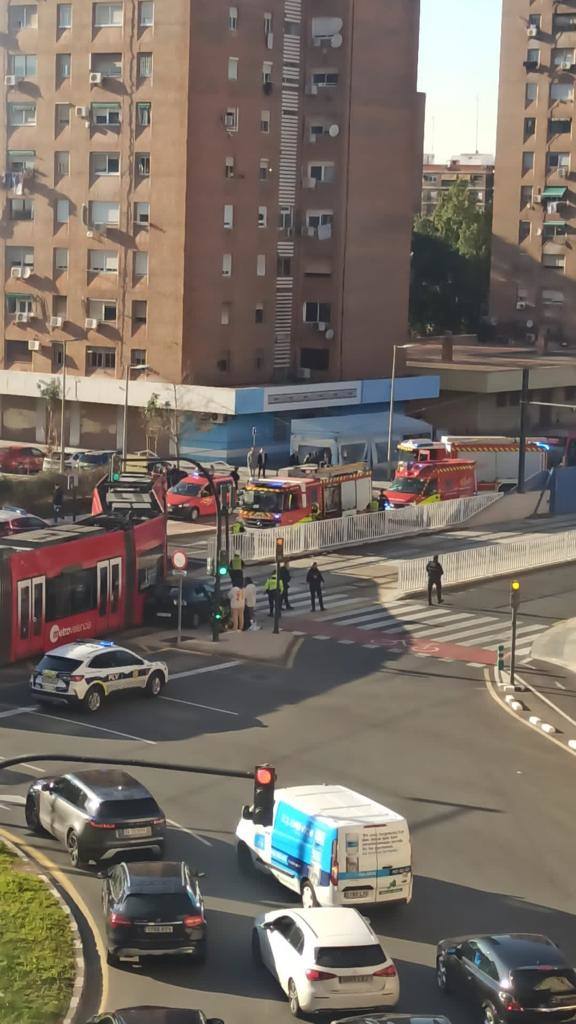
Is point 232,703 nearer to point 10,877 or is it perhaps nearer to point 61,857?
point 61,857

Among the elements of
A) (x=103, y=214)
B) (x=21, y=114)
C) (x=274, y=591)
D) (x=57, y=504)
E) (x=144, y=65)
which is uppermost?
(x=144, y=65)

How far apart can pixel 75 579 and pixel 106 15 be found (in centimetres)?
4697

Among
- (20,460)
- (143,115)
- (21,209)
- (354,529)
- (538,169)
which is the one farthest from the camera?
(538,169)

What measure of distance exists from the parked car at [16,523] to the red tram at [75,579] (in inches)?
422

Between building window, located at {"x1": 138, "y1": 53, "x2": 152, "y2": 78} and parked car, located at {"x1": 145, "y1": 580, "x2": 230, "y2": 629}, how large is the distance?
131 ft

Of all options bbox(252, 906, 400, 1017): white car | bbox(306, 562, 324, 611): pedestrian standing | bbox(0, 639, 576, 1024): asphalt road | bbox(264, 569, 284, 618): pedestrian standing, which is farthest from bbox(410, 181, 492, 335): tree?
bbox(252, 906, 400, 1017): white car

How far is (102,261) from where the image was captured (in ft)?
262

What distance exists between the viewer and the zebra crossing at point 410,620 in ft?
144

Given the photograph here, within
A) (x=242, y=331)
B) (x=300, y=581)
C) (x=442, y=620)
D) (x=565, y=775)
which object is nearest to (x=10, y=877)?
(x=565, y=775)

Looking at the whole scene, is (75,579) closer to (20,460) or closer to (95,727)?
(95,727)

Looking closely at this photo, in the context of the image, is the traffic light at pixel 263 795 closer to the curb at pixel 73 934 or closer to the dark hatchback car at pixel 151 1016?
the curb at pixel 73 934

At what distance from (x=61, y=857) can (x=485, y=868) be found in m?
6.33

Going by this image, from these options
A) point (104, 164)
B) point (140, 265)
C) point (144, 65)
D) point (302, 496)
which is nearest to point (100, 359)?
point (140, 265)

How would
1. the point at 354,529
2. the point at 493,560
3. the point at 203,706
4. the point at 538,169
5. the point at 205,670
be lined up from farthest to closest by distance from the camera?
the point at 538,169 < the point at 354,529 < the point at 493,560 < the point at 205,670 < the point at 203,706
